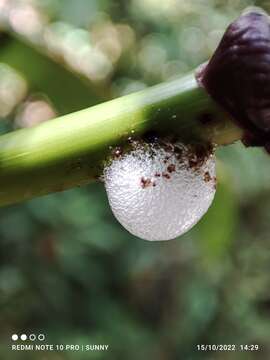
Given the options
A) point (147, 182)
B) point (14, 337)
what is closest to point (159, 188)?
point (147, 182)

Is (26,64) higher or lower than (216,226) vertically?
higher

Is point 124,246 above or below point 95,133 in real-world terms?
above

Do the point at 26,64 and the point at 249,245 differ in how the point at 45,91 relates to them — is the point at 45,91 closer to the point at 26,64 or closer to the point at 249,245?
the point at 26,64

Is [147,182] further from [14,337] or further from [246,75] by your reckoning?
[14,337]

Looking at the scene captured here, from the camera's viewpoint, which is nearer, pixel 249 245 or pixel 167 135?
pixel 167 135

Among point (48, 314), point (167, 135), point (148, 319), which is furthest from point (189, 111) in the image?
point (148, 319)

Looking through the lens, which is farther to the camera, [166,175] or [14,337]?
[14,337]
